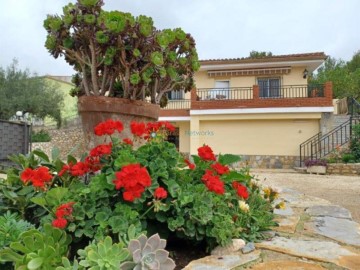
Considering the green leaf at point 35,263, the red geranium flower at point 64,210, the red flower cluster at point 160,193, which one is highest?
the red flower cluster at point 160,193

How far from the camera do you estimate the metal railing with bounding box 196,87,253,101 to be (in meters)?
14.7

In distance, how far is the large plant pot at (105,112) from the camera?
109 inches

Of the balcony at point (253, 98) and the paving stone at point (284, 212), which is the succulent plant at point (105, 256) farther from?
the balcony at point (253, 98)

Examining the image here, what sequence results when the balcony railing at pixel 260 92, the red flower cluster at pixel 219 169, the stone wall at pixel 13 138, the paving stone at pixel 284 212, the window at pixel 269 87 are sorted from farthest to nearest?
1. the window at pixel 269 87
2. the balcony railing at pixel 260 92
3. the stone wall at pixel 13 138
4. the paving stone at pixel 284 212
5. the red flower cluster at pixel 219 169

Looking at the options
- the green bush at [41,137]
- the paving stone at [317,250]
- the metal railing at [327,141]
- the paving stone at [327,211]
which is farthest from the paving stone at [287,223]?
the green bush at [41,137]

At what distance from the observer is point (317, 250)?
74.4 inches

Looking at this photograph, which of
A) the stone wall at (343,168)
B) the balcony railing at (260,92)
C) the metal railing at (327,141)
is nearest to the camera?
the stone wall at (343,168)

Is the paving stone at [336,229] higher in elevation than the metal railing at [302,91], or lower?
lower

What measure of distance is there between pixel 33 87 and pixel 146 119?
1969 cm

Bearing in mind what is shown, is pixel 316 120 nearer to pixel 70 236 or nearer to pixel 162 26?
pixel 162 26

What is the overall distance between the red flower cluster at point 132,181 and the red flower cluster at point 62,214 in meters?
0.28

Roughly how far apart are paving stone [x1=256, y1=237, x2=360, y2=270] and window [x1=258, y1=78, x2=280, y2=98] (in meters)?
13.8

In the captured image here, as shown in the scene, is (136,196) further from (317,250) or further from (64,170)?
(317,250)

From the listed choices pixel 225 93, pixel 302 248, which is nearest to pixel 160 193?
pixel 302 248
